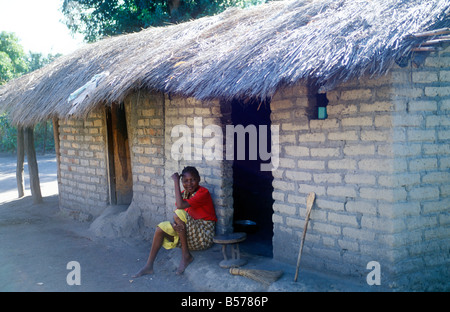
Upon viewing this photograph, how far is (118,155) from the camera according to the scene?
7227 millimetres

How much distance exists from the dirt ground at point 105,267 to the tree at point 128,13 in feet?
25.2

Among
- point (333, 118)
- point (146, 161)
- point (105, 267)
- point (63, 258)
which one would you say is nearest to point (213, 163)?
point (146, 161)

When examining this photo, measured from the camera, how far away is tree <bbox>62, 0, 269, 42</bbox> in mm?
12914

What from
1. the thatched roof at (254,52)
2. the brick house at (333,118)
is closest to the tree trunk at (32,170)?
the thatched roof at (254,52)

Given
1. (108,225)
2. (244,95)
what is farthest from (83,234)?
(244,95)

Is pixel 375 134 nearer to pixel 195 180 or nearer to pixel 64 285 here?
pixel 195 180

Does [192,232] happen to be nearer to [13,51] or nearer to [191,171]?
[191,171]

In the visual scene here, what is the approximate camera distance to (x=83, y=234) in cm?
677

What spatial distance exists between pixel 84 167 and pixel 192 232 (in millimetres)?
3529

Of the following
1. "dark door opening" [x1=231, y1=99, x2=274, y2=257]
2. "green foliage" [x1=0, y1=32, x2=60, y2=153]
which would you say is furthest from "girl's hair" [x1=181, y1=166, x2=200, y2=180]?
"green foliage" [x1=0, y1=32, x2=60, y2=153]

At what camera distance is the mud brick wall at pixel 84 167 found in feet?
23.7

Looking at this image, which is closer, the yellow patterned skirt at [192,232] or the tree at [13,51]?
the yellow patterned skirt at [192,232]

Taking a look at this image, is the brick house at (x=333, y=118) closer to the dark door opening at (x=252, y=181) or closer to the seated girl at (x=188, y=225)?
the seated girl at (x=188, y=225)

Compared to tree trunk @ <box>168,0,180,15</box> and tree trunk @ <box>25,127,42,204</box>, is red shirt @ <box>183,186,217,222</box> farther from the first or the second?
tree trunk @ <box>168,0,180,15</box>
